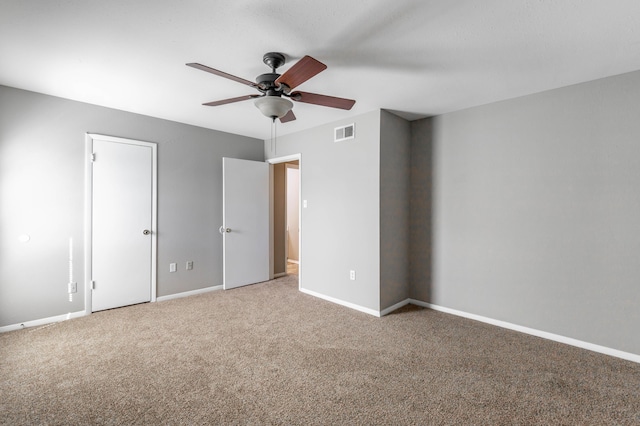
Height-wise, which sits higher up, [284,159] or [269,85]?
[269,85]

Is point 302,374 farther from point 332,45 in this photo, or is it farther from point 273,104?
point 332,45

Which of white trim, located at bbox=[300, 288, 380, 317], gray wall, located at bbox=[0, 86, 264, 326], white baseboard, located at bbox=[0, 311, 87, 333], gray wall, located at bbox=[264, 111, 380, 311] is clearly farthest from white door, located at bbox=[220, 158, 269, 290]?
white baseboard, located at bbox=[0, 311, 87, 333]

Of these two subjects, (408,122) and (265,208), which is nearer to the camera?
(408,122)

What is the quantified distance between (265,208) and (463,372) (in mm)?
3642

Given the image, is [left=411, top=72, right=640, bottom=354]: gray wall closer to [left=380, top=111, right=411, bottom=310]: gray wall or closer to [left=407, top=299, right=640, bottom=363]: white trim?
[left=407, top=299, right=640, bottom=363]: white trim

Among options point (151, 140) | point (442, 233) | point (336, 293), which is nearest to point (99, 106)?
point (151, 140)

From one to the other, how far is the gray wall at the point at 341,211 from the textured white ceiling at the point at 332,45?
0.79 meters

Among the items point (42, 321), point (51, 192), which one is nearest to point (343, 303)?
point (42, 321)

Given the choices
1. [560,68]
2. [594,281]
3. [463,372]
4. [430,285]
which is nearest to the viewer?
[463,372]

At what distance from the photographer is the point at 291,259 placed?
22.8 feet

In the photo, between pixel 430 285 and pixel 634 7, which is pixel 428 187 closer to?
pixel 430 285

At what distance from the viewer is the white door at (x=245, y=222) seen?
4.51m

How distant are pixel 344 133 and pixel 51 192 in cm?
340

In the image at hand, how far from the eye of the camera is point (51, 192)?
319cm
